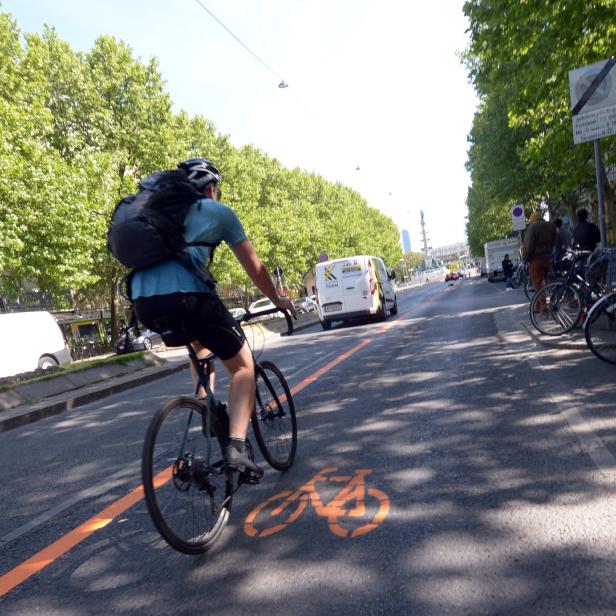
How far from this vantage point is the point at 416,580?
2.20 metres

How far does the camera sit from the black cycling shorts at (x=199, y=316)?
8.43 ft

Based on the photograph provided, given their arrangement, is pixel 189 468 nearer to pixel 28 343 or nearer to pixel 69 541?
pixel 69 541

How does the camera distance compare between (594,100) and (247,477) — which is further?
(594,100)

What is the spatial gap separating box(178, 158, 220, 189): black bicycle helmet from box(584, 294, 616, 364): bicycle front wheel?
4.40 metres

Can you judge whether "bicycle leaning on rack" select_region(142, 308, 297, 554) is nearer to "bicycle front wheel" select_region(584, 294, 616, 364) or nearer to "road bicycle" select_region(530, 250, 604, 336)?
"bicycle front wheel" select_region(584, 294, 616, 364)

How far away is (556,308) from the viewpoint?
25.2 feet

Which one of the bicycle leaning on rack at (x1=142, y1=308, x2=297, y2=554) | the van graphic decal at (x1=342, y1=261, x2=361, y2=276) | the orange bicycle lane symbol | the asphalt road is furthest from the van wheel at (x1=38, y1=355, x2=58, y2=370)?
the bicycle leaning on rack at (x1=142, y1=308, x2=297, y2=554)

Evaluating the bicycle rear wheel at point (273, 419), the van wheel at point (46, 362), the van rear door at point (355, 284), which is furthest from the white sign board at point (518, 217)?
the bicycle rear wheel at point (273, 419)

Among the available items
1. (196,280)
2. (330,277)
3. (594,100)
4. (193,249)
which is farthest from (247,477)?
(330,277)

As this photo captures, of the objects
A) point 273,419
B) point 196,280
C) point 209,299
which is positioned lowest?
point 273,419

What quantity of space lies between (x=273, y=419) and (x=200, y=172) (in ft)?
5.50

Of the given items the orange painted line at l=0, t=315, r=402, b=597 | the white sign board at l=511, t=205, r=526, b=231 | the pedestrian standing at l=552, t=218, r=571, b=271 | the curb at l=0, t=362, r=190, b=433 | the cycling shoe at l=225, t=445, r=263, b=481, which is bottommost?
the curb at l=0, t=362, r=190, b=433

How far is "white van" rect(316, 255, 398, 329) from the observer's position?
15961mm

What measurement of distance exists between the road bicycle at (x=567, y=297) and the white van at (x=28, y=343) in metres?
12.5
